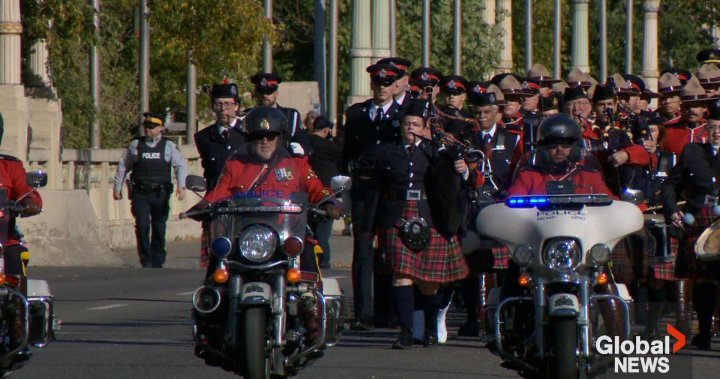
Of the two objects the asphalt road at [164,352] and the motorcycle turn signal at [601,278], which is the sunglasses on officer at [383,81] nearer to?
the asphalt road at [164,352]

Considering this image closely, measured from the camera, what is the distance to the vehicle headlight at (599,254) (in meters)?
10.4

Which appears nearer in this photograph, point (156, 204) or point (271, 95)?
point (271, 95)

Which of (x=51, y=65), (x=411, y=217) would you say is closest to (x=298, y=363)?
(x=411, y=217)

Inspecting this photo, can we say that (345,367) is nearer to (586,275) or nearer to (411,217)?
(411,217)

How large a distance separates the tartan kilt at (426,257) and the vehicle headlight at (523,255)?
112 inches

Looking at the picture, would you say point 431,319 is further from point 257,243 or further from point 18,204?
point 18,204

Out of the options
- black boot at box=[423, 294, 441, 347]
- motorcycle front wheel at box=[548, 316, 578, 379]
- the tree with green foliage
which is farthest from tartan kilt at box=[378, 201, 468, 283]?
the tree with green foliage

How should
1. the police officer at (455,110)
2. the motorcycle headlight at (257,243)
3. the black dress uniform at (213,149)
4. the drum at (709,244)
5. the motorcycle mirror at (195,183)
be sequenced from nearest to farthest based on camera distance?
the motorcycle headlight at (257,243), the motorcycle mirror at (195,183), the drum at (709,244), the police officer at (455,110), the black dress uniform at (213,149)

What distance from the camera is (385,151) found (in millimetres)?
13844

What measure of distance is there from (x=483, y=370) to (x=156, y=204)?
1077cm

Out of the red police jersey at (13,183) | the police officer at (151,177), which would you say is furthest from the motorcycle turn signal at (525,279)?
the police officer at (151,177)

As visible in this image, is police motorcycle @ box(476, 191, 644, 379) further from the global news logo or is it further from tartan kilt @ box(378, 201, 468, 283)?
tartan kilt @ box(378, 201, 468, 283)

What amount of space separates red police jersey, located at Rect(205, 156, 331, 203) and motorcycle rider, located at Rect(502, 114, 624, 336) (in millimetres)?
1108

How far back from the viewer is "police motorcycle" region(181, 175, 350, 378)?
34.7 feet
